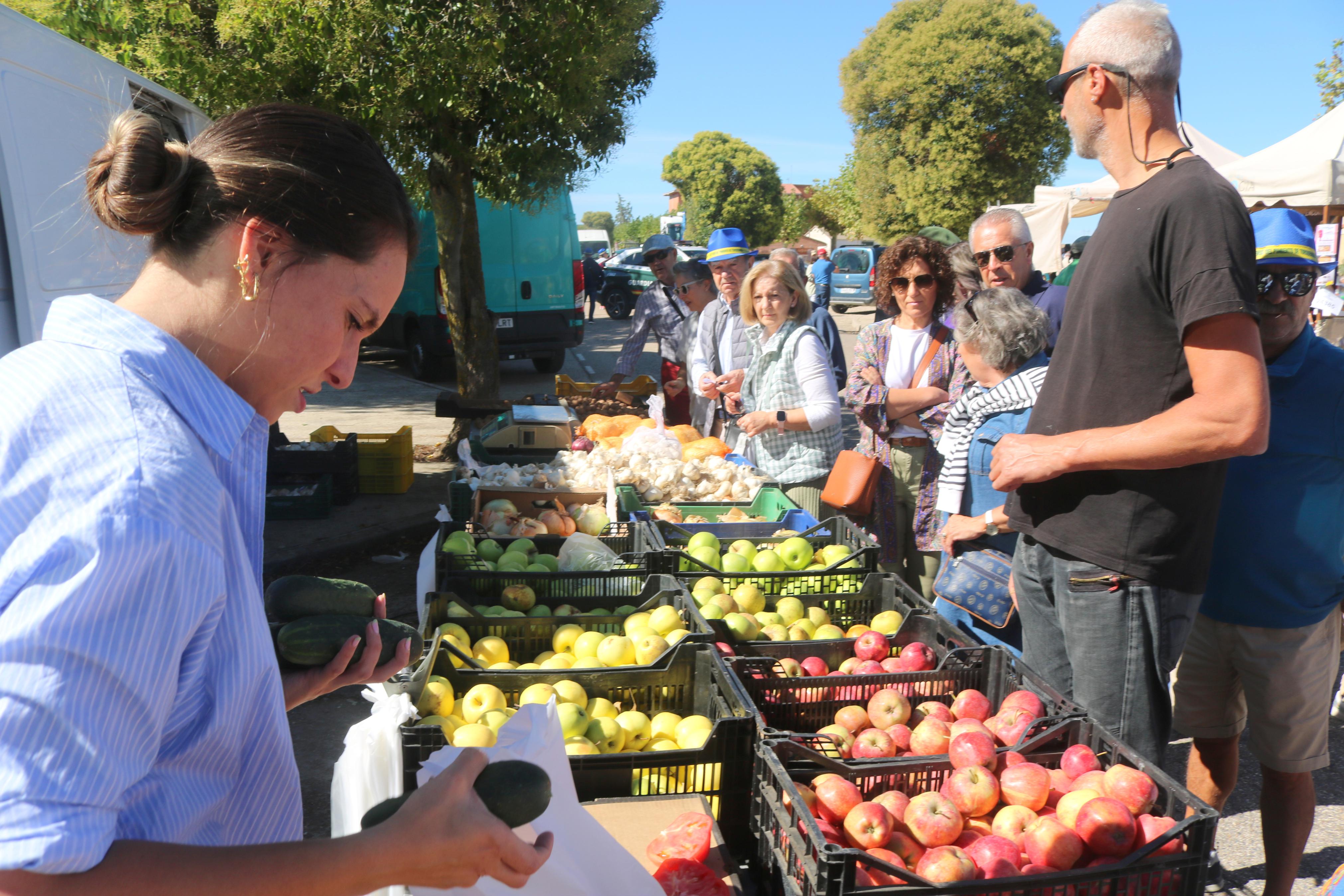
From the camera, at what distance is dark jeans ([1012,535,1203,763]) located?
210 centimetres

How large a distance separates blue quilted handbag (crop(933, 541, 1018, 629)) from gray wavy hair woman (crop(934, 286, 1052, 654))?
0.26ft

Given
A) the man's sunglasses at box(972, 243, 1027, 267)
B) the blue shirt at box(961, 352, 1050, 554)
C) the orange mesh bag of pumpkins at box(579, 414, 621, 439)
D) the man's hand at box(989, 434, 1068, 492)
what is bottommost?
the orange mesh bag of pumpkins at box(579, 414, 621, 439)

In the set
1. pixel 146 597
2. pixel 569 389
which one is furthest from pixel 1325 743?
pixel 569 389

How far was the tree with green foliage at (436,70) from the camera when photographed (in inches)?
249

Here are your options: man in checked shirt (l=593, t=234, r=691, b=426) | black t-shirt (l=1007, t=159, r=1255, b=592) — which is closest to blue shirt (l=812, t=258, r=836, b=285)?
man in checked shirt (l=593, t=234, r=691, b=426)

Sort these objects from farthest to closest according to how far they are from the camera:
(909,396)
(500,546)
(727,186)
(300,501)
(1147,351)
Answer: (727,186)
(300,501)
(909,396)
(500,546)
(1147,351)

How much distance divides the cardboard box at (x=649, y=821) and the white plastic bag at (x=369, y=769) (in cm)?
46

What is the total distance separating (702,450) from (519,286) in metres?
8.17

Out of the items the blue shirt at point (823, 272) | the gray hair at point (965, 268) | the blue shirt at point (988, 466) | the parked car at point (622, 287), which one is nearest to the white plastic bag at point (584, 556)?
the blue shirt at point (988, 466)

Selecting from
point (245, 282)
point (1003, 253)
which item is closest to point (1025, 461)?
point (245, 282)

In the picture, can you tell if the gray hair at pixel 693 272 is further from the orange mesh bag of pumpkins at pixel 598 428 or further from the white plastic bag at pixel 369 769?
the white plastic bag at pixel 369 769

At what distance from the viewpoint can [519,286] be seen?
1266 centimetres

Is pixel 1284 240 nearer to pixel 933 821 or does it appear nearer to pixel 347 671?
pixel 933 821

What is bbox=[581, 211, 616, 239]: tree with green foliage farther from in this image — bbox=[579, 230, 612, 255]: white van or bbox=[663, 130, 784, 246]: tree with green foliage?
bbox=[579, 230, 612, 255]: white van
